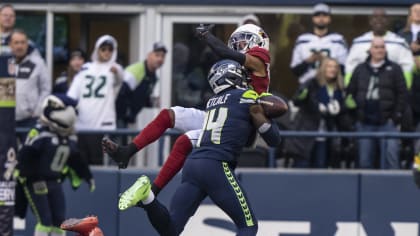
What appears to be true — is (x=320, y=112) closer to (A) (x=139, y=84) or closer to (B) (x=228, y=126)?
(A) (x=139, y=84)

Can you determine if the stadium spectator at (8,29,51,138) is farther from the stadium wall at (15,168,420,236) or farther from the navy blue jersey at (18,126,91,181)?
the stadium wall at (15,168,420,236)

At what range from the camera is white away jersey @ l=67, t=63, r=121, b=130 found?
47.8 feet

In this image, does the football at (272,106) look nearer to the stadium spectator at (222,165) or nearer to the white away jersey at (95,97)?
the stadium spectator at (222,165)

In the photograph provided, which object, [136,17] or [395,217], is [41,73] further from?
[395,217]

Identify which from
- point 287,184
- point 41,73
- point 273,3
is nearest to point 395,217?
point 287,184

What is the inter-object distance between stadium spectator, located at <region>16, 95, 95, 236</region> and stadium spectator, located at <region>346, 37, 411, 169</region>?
302 cm

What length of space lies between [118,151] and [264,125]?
4.01 feet

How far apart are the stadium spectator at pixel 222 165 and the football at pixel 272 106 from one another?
1.9 inches

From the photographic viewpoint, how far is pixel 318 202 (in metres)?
14.4

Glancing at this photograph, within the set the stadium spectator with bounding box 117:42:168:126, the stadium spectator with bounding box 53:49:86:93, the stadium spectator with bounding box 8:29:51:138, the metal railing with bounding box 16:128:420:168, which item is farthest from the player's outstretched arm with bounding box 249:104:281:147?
the stadium spectator with bounding box 53:49:86:93

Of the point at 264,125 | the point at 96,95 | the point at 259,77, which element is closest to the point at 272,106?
the point at 264,125

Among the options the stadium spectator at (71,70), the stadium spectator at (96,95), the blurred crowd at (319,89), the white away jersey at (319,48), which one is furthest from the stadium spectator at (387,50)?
the stadium spectator at (71,70)

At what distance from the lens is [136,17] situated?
52.6 ft

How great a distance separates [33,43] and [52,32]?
0.92 feet
